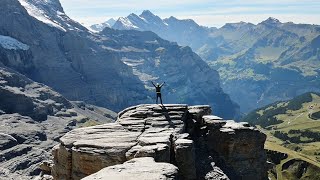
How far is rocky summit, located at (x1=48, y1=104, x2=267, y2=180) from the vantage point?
4838 cm

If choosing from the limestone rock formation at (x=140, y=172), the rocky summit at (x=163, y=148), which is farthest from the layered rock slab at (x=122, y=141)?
the limestone rock formation at (x=140, y=172)

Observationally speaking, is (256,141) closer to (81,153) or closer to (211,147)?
(211,147)

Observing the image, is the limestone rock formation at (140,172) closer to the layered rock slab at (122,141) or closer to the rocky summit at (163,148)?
the rocky summit at (163,148)

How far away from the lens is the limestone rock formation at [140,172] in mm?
40938

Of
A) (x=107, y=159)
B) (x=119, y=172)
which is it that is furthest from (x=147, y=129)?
(x=119, y=172)

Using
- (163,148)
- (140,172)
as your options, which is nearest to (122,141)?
(163,148)

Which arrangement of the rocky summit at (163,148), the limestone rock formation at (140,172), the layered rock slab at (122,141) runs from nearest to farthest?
the limestone rock formation at (140,172) < the rocky summit at (163,148) < the layered rock slab at (122,141)

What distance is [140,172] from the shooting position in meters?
42.3

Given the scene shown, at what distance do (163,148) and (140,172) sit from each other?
31.9 feet

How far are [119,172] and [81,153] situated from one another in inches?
508

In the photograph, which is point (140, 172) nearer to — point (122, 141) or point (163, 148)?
point (163, 148)

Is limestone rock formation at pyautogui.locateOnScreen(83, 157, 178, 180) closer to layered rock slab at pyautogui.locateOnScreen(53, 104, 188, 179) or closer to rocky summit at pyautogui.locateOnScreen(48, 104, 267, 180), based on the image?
rocky summit at pyautogui.locateOnScreen(48, 104, 267, 180)

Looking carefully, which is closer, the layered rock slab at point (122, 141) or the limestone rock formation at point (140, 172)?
the limestone rock formation at point (140, 172)

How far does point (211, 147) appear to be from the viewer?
227 ft
